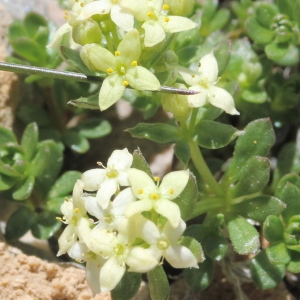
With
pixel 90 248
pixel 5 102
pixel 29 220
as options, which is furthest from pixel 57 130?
pixel 90 248

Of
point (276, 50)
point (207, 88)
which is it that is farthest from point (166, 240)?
point (276, 50)

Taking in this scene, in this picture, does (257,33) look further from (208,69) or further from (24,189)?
(24,189)

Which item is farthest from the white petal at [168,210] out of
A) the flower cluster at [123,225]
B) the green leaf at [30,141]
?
the green leaf at [30,141]

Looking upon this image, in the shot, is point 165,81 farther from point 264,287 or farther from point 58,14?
point 58,14

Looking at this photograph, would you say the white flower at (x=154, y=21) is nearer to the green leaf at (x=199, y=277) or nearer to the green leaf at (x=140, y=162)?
the green leaf at (x=140, y=162)

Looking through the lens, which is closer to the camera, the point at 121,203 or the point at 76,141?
the point at 121,203

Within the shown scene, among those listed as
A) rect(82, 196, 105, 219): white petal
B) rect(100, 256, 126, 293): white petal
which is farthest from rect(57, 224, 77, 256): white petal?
rect(100, 256, 126, 293): white petal
